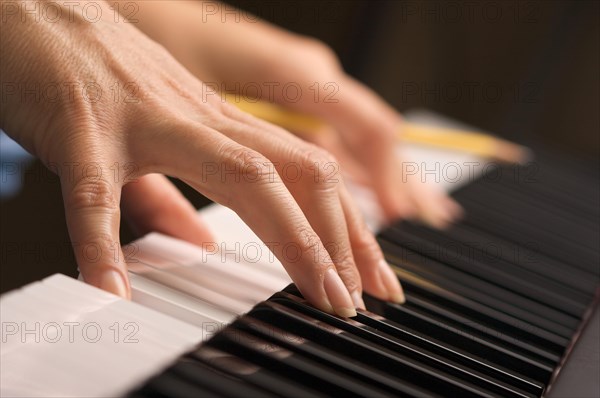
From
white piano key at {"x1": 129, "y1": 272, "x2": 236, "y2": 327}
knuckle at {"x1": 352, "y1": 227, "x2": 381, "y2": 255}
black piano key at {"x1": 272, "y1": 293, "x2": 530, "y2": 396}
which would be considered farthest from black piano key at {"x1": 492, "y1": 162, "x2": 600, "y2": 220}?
white piano key at {"x1": 129, "y1": 272, "x2": 236, "y2": 327}

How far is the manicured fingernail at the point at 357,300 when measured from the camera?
71cm

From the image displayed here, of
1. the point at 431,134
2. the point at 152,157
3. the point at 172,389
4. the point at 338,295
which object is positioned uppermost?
the point at 431,134

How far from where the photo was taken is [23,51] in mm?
763

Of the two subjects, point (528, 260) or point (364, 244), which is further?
point (528, 260)

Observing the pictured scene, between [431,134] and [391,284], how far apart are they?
78cm

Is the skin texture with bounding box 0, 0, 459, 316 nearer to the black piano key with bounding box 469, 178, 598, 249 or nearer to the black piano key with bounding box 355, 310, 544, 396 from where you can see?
the black piano key with bounding box 355, 310, 544, 396

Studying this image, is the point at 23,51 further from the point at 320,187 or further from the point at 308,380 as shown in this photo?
the point at 308,380

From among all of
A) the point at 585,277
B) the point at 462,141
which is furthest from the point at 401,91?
the point at 585,277

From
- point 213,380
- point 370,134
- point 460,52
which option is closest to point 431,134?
point 370,134

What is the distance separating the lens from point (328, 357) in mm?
585

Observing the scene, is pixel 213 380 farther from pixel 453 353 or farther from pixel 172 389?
pixel 453 353

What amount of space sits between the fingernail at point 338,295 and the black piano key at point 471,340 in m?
0.05

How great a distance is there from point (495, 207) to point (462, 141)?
340 millimetres

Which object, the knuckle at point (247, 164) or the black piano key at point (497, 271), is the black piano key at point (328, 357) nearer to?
the knuckle at point (247, 164)
